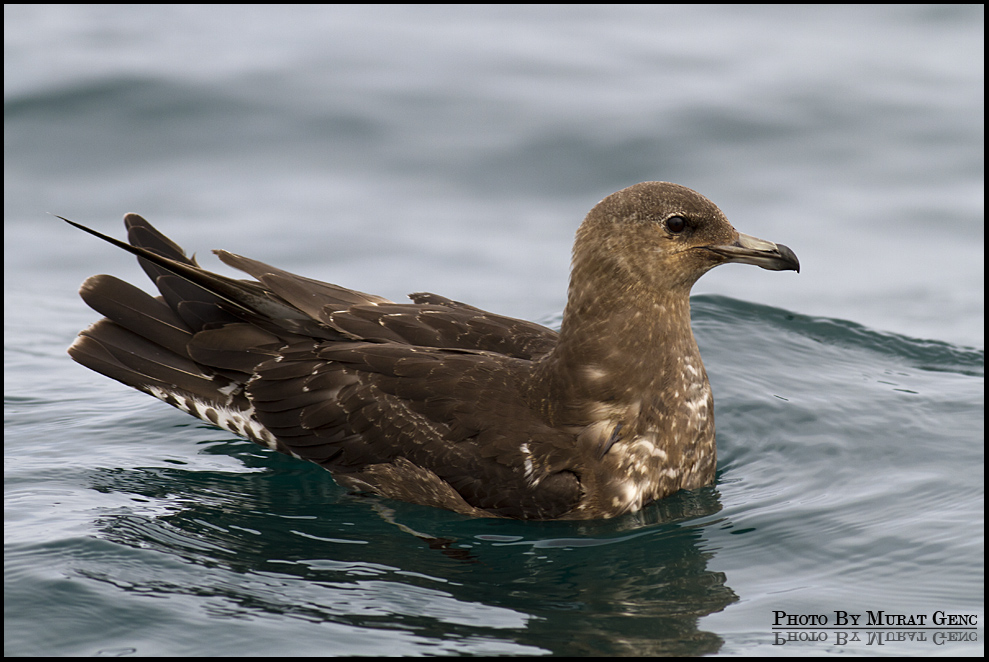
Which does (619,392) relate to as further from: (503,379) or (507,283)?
(507,283)

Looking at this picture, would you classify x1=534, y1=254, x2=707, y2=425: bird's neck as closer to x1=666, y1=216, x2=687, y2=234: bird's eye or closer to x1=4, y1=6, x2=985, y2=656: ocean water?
x1=666, y1=216, x2=687, y2=234: bird's eye

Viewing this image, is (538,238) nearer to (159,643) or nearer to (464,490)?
(464,490)

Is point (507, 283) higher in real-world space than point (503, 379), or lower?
higher

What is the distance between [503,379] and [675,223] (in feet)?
3.68

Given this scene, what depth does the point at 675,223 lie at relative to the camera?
5.81 meters

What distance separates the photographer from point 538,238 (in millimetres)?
11047

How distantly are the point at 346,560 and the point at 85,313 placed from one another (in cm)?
527

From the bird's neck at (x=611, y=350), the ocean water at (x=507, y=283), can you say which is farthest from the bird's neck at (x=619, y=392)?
the ocean water at (x=507, y=283)

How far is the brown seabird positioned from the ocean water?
23 centimetres

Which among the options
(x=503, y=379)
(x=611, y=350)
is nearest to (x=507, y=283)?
(x=503, y=379)

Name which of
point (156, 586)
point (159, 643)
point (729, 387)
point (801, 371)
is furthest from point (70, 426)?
point (801, 371)

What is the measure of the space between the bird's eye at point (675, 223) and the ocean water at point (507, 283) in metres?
1.34

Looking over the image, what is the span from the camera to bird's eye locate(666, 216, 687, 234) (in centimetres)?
580

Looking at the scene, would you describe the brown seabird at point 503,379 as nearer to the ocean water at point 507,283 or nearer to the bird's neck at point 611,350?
the bird's neck at point 611,350
